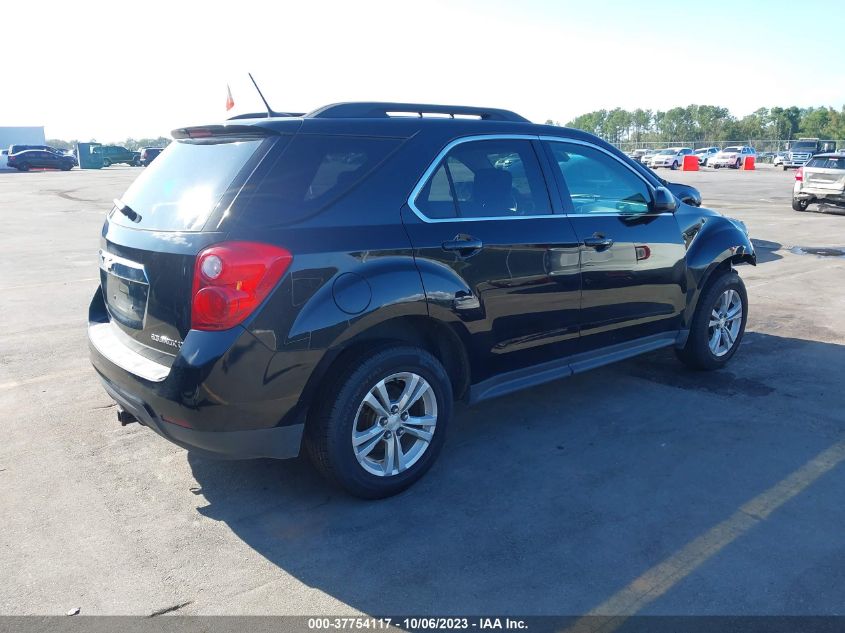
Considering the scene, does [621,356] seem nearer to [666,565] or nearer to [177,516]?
[666,565]

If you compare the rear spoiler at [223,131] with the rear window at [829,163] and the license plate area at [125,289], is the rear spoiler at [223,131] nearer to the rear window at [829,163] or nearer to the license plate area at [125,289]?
the license plate area at [125,289]

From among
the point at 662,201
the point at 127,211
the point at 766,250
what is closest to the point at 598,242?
the point at 662,201

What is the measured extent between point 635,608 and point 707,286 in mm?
3349

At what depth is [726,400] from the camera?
17.0 ft

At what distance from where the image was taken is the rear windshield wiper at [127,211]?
12.6 ft

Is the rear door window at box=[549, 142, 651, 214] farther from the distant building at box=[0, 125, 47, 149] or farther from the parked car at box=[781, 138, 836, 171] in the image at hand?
the distant building at box=[0, 125, 47, 149]

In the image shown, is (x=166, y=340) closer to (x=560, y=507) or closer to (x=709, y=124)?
(x=560, y=507)

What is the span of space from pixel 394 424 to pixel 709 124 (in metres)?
123

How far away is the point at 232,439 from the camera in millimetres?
3357

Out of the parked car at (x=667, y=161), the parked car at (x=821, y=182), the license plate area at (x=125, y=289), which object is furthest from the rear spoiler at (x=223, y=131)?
the parked car at (x=667, y=161)

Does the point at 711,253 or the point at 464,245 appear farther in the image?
the point at 711,253

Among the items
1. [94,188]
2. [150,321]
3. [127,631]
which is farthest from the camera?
[94,188]

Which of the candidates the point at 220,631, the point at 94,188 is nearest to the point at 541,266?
the point at 220,631

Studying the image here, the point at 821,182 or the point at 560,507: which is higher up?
the point at 821,182
